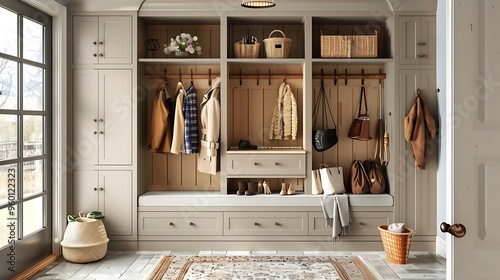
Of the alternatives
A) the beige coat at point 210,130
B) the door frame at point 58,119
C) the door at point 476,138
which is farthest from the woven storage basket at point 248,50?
the door at point 476,138

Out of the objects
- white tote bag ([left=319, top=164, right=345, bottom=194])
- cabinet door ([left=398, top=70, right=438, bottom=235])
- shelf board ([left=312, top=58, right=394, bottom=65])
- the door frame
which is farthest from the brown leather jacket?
the door frame

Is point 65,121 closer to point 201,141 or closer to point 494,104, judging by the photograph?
point 201,141

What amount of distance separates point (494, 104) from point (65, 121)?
383 cm

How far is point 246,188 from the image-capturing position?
15.8ft

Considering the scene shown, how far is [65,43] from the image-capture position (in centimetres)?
454

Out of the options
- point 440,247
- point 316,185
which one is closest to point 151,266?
point 316,185

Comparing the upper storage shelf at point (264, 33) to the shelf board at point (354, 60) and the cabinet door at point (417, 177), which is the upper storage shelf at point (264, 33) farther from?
the cabinet door at point (417, 177)

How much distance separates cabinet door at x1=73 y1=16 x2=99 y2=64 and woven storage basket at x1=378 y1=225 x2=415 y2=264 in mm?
3135

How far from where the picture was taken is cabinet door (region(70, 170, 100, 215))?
469 cm

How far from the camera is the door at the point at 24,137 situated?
144 inches

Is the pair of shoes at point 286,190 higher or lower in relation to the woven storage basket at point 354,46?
lower

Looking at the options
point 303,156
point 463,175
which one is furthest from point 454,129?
point 303,156

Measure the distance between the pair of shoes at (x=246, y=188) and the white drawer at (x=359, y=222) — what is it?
1.94 feet

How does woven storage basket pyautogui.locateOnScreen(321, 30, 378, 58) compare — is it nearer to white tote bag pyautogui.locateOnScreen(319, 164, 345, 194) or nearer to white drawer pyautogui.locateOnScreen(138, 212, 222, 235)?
white tote bag pyautogui.locateOnScreen(319, 164, 345, 194)
